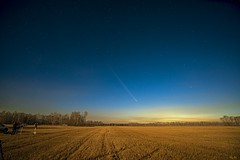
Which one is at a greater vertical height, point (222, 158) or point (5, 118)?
point (5, 118)

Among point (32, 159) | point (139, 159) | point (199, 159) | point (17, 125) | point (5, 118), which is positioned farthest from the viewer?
point (5, 118)

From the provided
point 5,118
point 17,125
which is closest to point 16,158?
point 17,125

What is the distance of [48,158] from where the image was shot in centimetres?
1155

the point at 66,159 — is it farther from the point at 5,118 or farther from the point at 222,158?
the point at 5,118

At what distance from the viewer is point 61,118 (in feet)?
632

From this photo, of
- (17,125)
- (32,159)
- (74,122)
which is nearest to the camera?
(32,159)

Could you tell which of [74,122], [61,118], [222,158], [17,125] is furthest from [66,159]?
[61,118]

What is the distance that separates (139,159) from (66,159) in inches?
202

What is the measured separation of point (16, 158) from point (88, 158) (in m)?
4.76

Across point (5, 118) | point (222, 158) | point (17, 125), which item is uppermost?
point (5, 118)

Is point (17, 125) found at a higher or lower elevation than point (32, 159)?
higher

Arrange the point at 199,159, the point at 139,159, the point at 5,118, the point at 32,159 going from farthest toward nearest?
the point at 5,118 < the point at 199,159 < the point at 139,159 < the point at 32,159

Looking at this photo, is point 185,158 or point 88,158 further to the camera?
point 185,158

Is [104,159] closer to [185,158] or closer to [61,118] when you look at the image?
[185,158]
